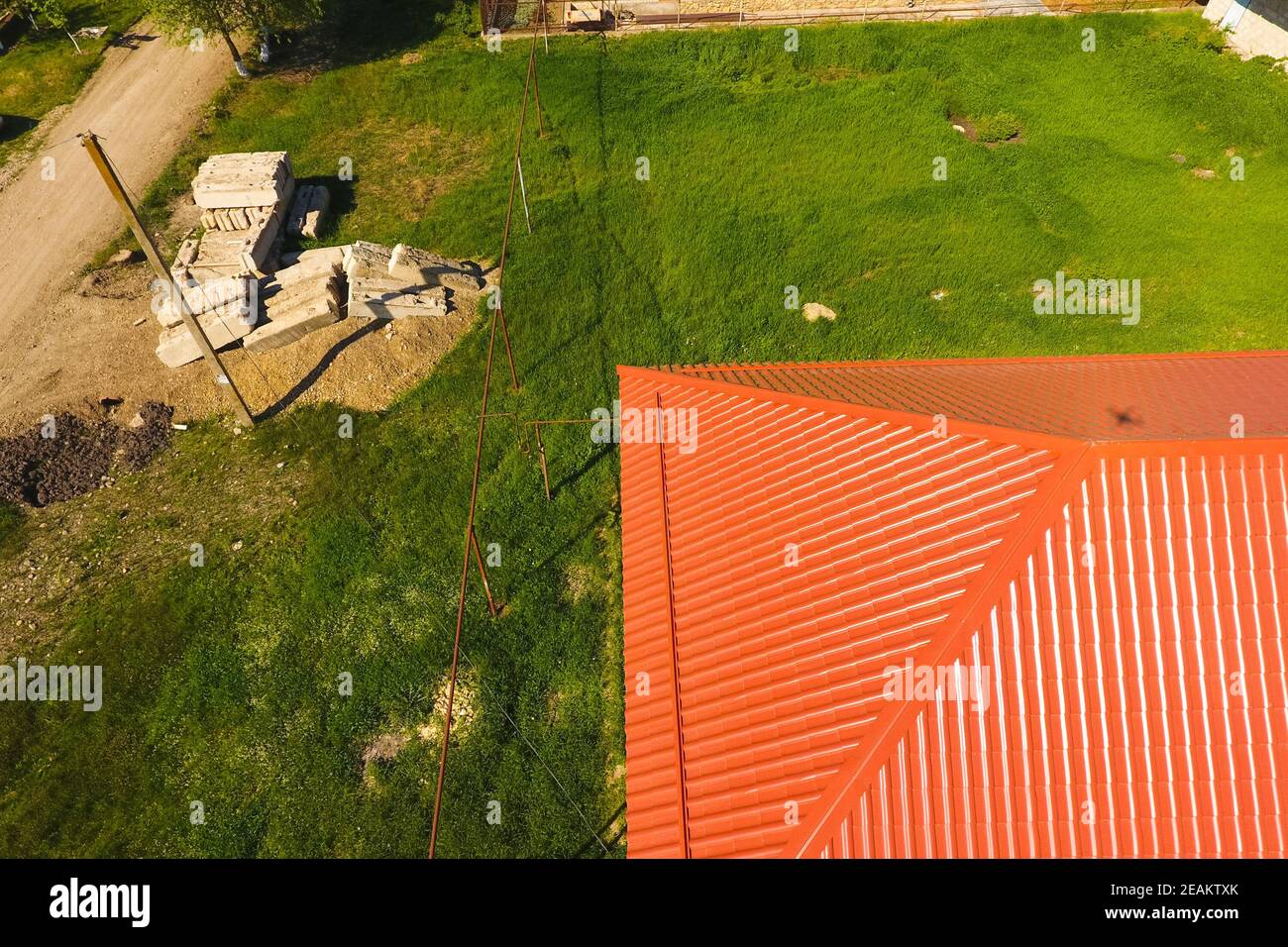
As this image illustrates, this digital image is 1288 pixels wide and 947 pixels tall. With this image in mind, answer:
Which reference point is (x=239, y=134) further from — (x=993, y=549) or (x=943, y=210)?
(x=993, y=549)

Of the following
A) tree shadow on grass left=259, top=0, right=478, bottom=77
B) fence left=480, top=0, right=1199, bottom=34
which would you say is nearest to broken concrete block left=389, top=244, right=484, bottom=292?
tree shadow on grass left=259, top=0, right=478, bottom=77

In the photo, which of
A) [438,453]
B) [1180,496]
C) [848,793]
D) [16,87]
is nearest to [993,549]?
[1180,496]

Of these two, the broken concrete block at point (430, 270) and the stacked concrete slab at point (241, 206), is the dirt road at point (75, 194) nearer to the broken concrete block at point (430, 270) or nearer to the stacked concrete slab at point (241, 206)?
the stacked concrete slab at point (241, 206)

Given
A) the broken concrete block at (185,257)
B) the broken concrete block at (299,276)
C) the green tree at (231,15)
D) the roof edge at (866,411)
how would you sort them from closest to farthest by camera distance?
the roof edge at (866,411), the broken concrete block at (299,276), the broken concrete block at (185,257), the green tree at (231,15)

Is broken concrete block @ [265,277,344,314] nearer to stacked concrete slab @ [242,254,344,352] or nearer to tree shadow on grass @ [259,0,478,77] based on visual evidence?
stacked concrete slab @ [242,254,344,352]

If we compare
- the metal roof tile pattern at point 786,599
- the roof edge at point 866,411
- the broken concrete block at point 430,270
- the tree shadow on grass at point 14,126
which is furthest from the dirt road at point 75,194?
the metal roof tile pattern at point 786,599
